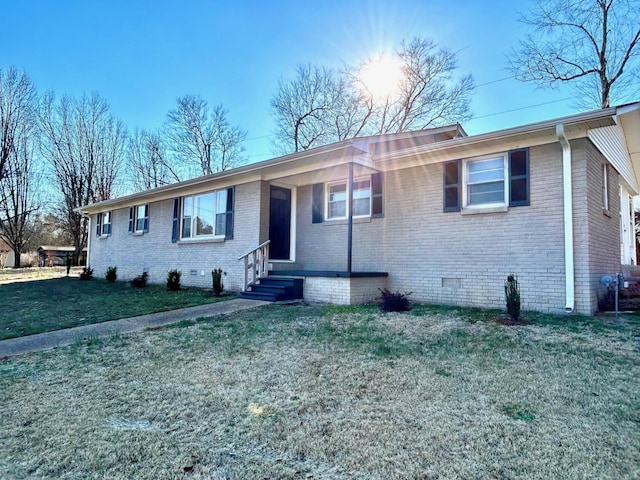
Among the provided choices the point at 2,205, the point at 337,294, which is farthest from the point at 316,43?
the point at 2,205

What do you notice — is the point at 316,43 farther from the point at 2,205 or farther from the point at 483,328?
the point at 2,205

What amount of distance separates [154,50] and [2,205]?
765 inches

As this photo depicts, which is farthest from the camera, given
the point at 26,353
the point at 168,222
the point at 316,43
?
the point at 316,43

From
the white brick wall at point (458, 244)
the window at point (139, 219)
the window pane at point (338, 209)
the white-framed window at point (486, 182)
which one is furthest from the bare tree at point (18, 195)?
the white-framed window at point (486, 182)

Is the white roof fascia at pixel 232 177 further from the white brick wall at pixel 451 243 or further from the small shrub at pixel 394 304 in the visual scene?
the small shrub at pixel 394 304

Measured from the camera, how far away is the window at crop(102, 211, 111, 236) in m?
17.4

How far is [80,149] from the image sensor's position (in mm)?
26484

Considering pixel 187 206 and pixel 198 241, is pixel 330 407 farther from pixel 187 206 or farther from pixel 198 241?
pixel 187 206

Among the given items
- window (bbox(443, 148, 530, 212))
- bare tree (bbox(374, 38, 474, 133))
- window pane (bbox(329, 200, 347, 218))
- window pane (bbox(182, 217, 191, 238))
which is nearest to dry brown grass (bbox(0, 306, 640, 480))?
window (bbox(443, 148, 530, 212))

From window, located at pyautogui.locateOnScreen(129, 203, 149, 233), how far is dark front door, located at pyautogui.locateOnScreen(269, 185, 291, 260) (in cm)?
628

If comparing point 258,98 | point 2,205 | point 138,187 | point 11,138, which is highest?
point 258,98

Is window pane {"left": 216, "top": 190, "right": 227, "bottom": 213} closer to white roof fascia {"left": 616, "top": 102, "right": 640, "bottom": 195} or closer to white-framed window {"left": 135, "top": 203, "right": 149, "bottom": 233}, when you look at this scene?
white-framed window {"left": 135, "top": 203, "right": 149, "bottom": 233}

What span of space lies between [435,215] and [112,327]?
650 centimetres

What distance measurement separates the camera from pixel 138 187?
2955 centimetres
